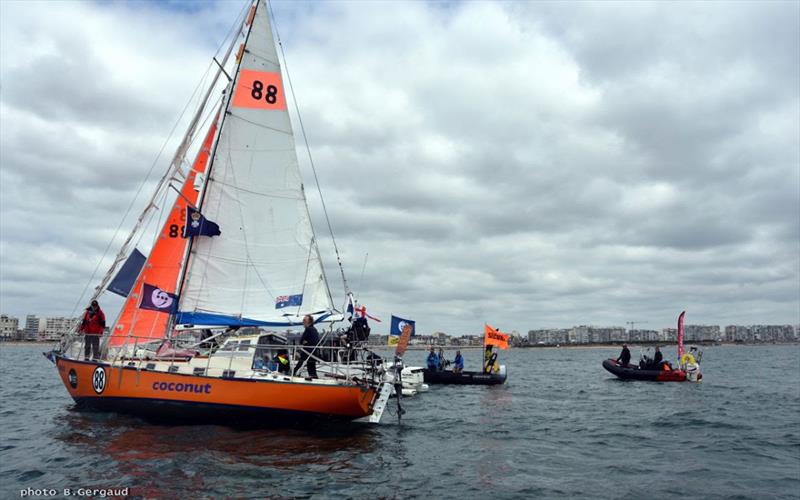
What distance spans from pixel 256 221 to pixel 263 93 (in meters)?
4.47

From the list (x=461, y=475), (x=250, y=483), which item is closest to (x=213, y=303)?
(x=250, y=483)

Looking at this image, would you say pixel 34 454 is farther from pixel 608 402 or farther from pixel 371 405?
pixel 608 402

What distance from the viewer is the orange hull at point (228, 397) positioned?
15.3 metres

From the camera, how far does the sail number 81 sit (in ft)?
62.9

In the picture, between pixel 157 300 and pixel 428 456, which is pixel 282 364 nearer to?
pixel 157 300

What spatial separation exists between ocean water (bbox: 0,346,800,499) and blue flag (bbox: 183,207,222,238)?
19.9 feet

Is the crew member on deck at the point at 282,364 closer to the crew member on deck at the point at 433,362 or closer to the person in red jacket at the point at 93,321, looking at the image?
the person in red jacket at the point at 93,321

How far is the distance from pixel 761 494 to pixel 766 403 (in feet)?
61.8

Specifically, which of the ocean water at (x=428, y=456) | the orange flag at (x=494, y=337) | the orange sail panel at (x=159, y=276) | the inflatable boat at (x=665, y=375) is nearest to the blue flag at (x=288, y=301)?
the orange sail panel at (x=159, y=276)

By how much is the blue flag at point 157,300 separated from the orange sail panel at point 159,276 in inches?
24.3

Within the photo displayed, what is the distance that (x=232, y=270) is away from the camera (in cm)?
1869

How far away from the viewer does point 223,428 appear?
15.8m

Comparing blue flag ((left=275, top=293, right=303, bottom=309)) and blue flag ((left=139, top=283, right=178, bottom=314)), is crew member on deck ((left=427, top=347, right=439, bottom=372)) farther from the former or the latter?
blue flag ((left=139, top=283, right=178, bottom=314))

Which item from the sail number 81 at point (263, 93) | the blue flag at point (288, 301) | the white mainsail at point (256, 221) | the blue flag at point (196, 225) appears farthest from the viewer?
the sail number 81 at point (263, 93)
